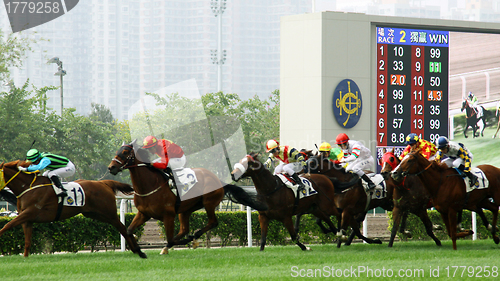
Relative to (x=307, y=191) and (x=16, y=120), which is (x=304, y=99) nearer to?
(x=307, y=191)

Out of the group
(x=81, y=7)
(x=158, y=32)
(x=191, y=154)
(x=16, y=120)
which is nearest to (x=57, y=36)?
(x=81, y=7)

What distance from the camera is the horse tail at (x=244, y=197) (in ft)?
26.8

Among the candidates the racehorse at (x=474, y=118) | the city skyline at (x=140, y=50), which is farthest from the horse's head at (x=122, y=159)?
the city skyline at (x=140, y=50)

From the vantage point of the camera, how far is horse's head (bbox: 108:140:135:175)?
23.9ft

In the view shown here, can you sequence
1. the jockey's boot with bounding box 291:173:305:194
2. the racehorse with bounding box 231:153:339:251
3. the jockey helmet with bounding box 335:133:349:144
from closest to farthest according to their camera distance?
the racehorse with bounding box 231:153:339:251, the jockey's boot with bounding box 291:173:305:194, the jockey helmet with bounding box 335:133:349:144

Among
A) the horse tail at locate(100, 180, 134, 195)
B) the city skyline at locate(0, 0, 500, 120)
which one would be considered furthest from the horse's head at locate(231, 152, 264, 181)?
the city skyline at locate(0, 0, 500, 120)

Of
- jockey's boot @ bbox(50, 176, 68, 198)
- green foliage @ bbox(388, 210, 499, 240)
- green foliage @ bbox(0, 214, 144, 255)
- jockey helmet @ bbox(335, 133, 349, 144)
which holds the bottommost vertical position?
green foliage @ bbox(388, 210, 499, 240)

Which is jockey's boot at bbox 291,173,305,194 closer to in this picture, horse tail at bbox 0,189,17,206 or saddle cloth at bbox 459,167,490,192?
saddle cloth at bbox 459,167,490,192

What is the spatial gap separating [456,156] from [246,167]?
3.24m

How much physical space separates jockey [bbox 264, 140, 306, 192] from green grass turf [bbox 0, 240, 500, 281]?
1.25 metres

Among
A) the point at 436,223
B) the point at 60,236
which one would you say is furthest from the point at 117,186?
the point at 436,223

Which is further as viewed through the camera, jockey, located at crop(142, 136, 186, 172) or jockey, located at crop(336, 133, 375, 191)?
jockey, located at crop(336, 133, 375, 191)

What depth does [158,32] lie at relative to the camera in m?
80.4

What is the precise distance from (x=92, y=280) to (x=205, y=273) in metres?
1.15
